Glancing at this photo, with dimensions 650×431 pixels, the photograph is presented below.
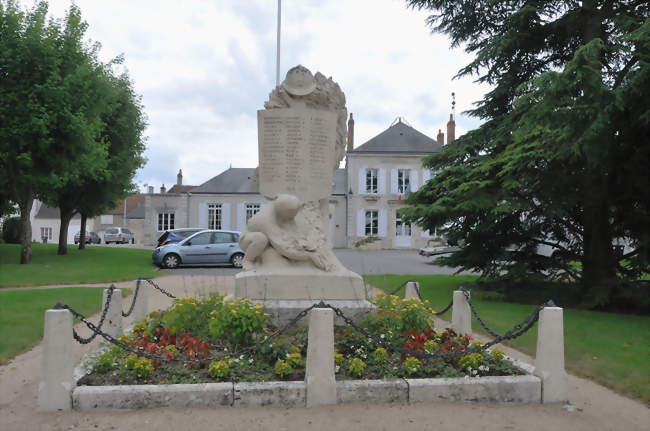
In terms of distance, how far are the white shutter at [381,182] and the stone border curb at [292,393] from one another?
30.4 meters

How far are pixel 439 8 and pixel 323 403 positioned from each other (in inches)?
482

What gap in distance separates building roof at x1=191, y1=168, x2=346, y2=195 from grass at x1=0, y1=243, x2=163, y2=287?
15346 mm

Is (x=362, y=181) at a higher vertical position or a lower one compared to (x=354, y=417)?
higher

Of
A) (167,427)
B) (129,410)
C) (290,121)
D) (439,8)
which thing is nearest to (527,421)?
(167,427)

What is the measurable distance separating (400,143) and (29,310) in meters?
29.7

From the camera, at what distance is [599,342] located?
Answer: 6.42 meters

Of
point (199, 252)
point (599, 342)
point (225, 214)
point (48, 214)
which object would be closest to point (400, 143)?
point (225, 214)

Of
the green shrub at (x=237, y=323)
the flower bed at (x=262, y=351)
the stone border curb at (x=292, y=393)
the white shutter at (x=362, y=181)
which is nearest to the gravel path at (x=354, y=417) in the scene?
the stone border curb at (x=292, y=393)

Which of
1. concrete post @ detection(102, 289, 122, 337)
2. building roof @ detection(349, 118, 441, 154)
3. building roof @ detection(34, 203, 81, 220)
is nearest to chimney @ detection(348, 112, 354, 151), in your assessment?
building roof @ detection(349, 118, 441, 154)

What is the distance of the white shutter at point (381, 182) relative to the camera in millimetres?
34219

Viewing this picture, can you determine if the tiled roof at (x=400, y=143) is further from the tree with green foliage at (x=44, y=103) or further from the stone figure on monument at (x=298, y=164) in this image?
the stone figure on monument at (x=298, y=164)

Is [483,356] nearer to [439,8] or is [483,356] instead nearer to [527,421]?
[527,421]

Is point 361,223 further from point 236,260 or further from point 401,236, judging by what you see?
point 236,260

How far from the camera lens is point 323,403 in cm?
388
